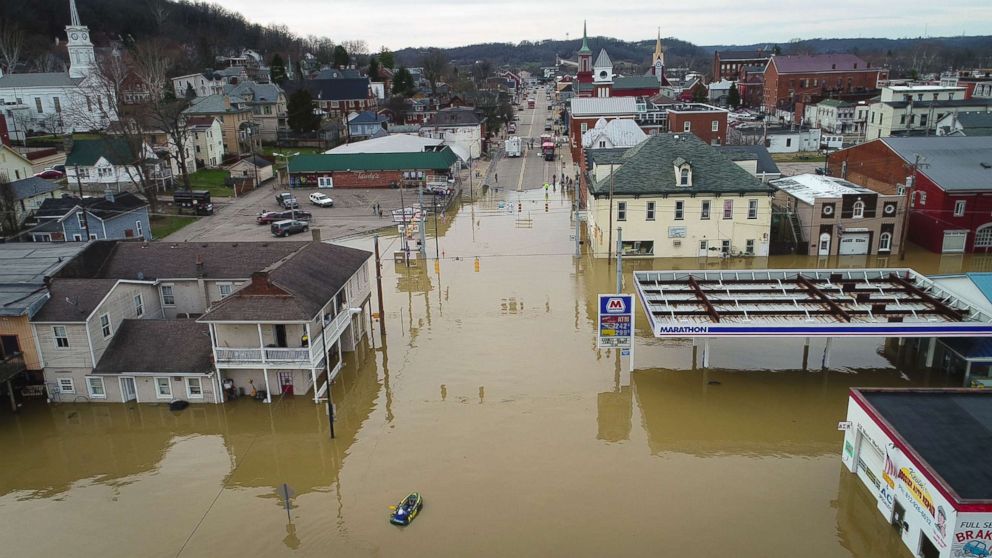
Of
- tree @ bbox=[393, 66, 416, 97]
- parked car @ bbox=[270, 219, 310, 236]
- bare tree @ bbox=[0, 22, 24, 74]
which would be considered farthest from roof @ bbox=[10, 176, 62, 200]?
tree @ bbox=[393, 66, 416, 97]

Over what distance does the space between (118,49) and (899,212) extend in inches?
5935

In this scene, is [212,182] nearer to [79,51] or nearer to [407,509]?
[79,51]

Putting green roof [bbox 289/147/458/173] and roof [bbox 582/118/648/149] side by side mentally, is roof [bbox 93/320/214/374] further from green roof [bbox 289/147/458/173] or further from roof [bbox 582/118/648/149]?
roof [bbox 582/118/648/149]

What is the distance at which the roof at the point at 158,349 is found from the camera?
2580 centimetres

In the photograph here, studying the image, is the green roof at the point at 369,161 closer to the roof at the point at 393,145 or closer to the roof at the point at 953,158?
the roof at the point at 393,145

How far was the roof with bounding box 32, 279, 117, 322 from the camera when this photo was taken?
25469mm

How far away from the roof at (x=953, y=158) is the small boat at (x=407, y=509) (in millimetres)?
40067

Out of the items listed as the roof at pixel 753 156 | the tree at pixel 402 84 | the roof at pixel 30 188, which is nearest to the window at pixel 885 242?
the roof at pixel 753 156

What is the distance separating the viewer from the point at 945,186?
4266cm

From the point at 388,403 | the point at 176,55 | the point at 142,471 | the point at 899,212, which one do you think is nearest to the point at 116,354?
the point at 142,471

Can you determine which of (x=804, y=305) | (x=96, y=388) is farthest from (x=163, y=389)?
(x=804, y=305)

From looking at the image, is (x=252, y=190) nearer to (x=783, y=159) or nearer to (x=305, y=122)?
(x=305, y=122)

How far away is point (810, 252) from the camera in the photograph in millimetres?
44094

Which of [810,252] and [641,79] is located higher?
[641,79]
